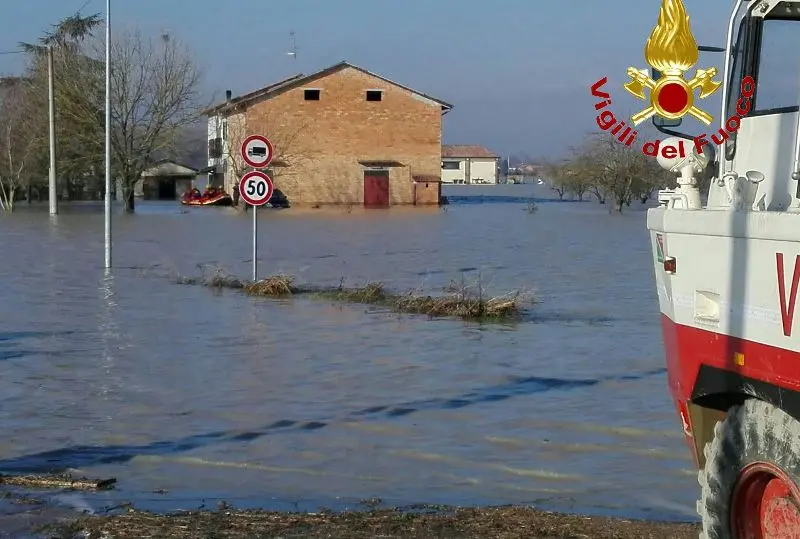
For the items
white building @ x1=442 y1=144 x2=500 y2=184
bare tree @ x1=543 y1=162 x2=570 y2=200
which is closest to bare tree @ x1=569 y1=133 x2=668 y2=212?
bare tree @ x1=543 y1=162 x2=570 y2=200

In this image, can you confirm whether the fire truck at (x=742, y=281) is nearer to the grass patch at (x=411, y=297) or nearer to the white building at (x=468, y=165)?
the grass patch at (x=411, y=297)

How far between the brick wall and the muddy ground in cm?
6673

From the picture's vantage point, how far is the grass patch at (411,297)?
1662 centimetres

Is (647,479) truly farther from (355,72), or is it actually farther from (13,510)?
(355,72)

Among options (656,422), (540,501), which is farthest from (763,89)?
(656,422)

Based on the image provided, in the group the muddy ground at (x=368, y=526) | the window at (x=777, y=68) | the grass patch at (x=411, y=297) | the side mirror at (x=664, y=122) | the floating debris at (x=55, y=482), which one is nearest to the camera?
the side mirror at (x=664, y=122)

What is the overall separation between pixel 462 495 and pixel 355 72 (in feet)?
226

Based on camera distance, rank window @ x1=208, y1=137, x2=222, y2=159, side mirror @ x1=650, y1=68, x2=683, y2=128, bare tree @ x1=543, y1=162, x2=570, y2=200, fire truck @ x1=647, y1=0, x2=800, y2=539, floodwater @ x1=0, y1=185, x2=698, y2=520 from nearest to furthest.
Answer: fire truck @ x1=647, y1=0, x2=800, y2=539
side mirror @ x1=650, y1=68, x2=683, y2=128
floodwater @ x1=0, y1=185, x2=698, y2=520
bare tree @ x1=543, y1=162, x2=570, y2=200
window @ x1=208, y1=137, x2=222, y2=159

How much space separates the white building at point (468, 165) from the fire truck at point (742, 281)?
15280 centimetres

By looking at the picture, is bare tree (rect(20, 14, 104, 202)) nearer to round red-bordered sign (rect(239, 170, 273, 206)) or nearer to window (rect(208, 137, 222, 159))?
window (rect(208, 137, 222, 159))

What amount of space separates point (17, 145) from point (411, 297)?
188ft

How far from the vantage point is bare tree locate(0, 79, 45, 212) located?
66375 millimetres

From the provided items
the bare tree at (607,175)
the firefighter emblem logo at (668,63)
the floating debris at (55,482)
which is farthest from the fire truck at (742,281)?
the bare tree at (607,175)

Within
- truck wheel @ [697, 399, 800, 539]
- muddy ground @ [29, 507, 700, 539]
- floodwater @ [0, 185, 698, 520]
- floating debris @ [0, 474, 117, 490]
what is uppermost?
truck wheel @ [697, 399, 800, 539]
